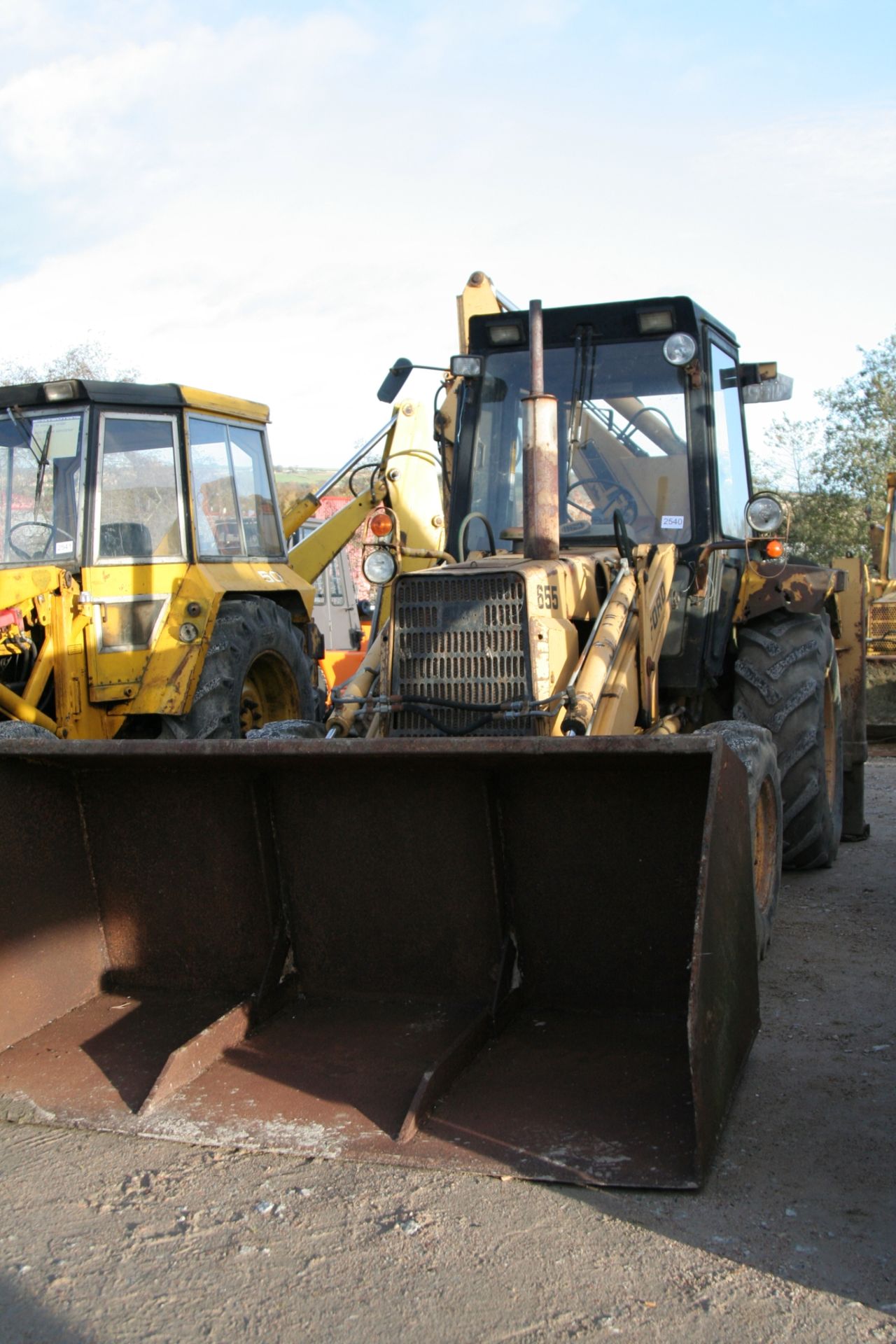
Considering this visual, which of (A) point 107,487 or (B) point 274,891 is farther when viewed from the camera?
(A) point 107,487

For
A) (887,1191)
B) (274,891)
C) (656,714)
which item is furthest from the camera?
(656,714)

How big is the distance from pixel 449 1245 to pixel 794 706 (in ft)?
11.9

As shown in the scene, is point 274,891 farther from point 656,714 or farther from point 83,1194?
point 656,714

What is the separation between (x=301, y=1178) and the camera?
10.7ft

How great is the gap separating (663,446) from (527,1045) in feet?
9.62

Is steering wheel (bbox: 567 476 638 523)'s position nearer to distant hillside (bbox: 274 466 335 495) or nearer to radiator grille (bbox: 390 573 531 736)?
radiator grille (bbox: 390 573 531 736)

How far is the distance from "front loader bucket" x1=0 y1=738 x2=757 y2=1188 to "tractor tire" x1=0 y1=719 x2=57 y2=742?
1441mm

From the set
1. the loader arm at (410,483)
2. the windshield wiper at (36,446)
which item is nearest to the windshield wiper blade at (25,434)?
the windshield wiper at (36,446)

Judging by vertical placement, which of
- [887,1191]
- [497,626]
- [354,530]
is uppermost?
[354,530]

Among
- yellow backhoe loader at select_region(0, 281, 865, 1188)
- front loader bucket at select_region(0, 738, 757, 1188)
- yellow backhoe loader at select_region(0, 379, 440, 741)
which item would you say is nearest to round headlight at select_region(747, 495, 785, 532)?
yellow backhoe loader at select_region(0, 281, 865, 1188)

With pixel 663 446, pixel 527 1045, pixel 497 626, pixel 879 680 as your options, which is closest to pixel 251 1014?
pixel 527 1045

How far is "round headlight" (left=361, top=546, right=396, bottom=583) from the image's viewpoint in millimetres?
5117

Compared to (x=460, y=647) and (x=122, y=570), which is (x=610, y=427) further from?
(x=122, y=570)

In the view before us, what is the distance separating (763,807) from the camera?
5.04 meters
